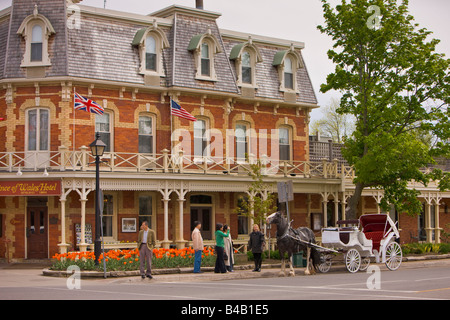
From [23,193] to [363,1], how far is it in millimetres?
16021

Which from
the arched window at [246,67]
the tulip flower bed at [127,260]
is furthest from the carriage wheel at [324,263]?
the arched window at [246,67]

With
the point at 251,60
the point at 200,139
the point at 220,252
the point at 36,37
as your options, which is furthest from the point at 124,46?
the point at 220,252

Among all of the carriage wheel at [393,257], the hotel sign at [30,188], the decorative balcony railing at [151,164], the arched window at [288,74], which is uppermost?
the arched window at [288,74]

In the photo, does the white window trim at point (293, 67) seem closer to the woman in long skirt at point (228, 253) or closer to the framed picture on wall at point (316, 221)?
the framed picture on wall at point (316, 221)

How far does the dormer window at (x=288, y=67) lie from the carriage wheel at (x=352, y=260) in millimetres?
15216

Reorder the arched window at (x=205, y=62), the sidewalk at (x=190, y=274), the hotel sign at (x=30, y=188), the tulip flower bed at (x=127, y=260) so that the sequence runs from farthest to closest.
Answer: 1. the arched window at (x=205, y=62)
2. the hotel sign at (x=30, y=188)
3. the tulip flower bed at (x=127, y=260)
4. the sidewalk at (x=190, y=274)

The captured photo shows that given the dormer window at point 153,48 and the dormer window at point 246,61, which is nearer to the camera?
the dormer window at point 153,48

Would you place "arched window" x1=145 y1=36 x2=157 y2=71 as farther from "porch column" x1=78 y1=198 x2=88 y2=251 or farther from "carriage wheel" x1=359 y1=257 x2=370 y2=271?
"carriage wheel" x1=359 y1=257 x2=370 y2=271

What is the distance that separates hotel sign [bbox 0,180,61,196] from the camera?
28.3 m

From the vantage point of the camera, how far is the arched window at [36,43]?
3011 centimetres

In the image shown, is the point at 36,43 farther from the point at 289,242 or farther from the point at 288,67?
the point at 289,242

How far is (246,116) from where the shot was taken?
35.3m

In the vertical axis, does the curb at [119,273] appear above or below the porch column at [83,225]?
below

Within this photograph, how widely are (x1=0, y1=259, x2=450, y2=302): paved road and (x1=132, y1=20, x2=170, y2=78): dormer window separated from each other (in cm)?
1271
